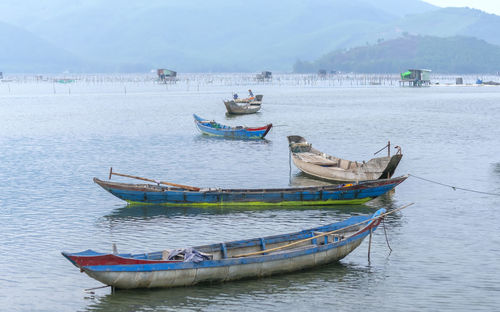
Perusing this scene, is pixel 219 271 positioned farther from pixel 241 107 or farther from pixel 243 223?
pixel 241 107

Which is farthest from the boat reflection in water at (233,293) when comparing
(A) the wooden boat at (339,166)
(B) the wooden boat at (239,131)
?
(B) the wooden boat at (239,131)

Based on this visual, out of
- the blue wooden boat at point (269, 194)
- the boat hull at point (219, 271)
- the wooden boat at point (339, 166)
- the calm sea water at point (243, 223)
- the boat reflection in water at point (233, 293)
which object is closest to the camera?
the boat hull at point (219, 271)

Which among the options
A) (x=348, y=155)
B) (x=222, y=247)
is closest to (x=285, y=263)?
(x=222, y=247)

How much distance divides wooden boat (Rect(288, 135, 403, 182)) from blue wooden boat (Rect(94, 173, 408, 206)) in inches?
139

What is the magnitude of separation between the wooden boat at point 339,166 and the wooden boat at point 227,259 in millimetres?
11248

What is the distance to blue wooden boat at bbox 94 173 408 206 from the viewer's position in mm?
32062

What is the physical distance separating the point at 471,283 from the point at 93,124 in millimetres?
68631

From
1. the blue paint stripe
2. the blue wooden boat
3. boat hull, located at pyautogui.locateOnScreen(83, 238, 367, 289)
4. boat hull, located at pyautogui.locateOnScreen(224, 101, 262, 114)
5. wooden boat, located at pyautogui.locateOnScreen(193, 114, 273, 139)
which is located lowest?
boat hull, located at pyautogui.locateOnScreen(83, 238, 367, 289)

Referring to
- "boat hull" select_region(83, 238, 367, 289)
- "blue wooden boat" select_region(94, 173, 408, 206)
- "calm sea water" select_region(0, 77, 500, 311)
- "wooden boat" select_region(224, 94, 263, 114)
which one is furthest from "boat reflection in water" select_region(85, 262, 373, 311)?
"wooden boat" select_region(224, 94, 263, 114)

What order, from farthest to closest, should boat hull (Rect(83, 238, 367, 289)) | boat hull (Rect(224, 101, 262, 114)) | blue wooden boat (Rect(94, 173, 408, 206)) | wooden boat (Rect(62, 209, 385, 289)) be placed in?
boat hull (Rect(224, 101, 262, 114))
blue wooden boat (Rect(94, 173, 408, 206))
boat hull (Rect(83, 238, 367, 289))
wooden boat (Rect(62, 209, 385, 289))

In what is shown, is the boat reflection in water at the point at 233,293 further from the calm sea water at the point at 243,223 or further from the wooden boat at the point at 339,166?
the wooden boat at the point at 339,166

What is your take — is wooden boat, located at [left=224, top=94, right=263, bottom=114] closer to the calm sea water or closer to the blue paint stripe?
the calm sea water

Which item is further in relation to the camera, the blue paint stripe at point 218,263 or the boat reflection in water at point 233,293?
the boat reflection in water at point 233,293

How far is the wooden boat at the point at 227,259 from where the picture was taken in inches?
789
